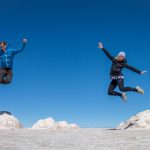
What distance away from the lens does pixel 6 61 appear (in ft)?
69.5

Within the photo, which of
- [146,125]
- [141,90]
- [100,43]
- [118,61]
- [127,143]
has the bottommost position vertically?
[127,143]

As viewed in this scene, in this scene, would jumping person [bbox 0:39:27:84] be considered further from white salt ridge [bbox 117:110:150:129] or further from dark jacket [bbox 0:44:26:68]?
white salt ridge [bbox 117:110:150:129]

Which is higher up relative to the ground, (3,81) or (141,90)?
(3,81)

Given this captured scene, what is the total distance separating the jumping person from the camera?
21.0m

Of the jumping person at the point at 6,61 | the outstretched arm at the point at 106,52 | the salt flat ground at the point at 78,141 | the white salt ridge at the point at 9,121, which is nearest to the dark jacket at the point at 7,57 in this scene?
the jumping person at the point at 6,61

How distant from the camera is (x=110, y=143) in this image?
11.2 m

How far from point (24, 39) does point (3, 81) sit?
259cm

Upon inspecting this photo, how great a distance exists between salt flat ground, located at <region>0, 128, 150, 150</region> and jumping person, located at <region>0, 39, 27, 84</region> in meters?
8.21

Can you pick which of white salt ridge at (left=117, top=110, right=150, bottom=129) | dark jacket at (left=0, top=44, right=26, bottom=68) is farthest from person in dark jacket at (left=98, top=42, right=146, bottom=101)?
dark jacket at (left=0, top=44, right=26, bottom=68)

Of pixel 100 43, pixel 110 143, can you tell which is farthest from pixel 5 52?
pixel 110 143

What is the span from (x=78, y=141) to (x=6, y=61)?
1055 centimetres

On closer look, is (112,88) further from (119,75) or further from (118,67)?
(118,67)

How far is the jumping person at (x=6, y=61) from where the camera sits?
21000 mm

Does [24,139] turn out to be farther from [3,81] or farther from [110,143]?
[3,81]
